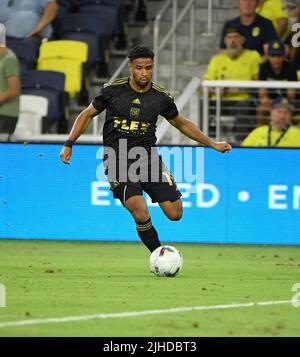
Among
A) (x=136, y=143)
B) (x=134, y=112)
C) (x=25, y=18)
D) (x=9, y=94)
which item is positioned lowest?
(x=136, y=143)

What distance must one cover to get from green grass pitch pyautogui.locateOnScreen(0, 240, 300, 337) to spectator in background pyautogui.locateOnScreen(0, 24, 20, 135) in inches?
71.5

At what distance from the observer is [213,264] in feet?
44.2

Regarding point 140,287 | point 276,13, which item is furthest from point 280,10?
point 140,287

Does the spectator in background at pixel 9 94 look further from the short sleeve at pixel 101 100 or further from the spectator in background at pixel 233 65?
the short sleeve at pixel 101 100

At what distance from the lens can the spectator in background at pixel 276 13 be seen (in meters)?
18.8

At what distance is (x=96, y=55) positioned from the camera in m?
19.3

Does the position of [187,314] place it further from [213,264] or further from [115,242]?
[115,242]

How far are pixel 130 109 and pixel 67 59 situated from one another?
23.0 ft

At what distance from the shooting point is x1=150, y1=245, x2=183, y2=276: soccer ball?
463 inches

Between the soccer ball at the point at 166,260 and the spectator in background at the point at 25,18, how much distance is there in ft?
26.5

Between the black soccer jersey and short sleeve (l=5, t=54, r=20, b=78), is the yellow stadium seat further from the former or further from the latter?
the black soccer jersey
